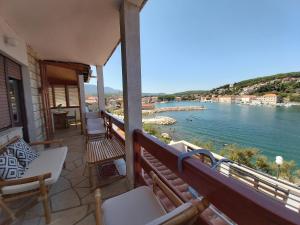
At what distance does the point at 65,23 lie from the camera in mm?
2500

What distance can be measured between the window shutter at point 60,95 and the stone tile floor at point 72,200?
6507mm

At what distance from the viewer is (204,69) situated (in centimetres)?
3812

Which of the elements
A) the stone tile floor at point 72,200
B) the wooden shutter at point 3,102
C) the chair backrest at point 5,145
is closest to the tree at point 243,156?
the stone tile floor at point 72,200

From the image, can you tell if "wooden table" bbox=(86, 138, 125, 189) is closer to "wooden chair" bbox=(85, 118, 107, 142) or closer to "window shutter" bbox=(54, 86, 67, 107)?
"wooden chair" bbox=(85, 118, 107, 142)

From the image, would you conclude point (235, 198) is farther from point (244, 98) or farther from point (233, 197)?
→ point (244, 98)

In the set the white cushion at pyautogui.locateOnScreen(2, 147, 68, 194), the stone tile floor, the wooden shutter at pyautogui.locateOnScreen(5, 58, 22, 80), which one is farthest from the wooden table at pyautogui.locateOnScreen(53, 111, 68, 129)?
the white cushion at pyautogui.locateOnScreen(2, 147, 68, 194)

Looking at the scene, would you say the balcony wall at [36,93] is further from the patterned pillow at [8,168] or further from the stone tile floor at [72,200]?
the patterned pillow at [8,168]

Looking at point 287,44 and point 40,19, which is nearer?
point 40,19

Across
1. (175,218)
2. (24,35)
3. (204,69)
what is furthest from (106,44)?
(204,69)

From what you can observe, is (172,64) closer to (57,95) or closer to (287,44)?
(287,44)

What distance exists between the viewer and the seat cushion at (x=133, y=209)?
3.69 feet

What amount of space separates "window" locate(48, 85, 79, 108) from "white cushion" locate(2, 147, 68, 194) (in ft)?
20.8

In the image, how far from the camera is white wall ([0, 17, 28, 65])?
7.59 ft

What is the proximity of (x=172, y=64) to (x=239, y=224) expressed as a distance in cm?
3899
